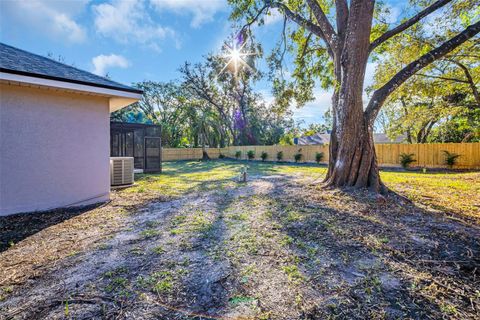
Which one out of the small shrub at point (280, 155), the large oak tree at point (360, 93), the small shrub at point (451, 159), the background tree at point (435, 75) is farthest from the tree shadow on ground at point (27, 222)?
the small shrub at point (280, 155)

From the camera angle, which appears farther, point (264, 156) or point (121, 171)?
point (264, 156)

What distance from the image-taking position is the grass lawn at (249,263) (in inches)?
57.4

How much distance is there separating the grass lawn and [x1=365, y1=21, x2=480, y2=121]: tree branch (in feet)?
7.17

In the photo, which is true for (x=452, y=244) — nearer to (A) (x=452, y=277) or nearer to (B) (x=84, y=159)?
(A) (x=452, y=277)

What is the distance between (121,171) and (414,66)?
783cm

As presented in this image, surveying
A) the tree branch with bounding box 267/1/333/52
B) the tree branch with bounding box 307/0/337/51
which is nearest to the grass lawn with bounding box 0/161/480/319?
the tree branch with bounding box 307/0/337/51

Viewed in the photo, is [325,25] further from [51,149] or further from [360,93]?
[51,149]

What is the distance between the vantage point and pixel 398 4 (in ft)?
20.7

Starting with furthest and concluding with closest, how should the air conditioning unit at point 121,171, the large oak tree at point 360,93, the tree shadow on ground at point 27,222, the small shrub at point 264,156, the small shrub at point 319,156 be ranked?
the small shrub at point 264,156
the small shrub at point 319,156
the air conditioning unit at point 121,171
the large oak tree at point 360,93
the tree shadow on ground at point 27,222

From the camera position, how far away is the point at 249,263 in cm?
204

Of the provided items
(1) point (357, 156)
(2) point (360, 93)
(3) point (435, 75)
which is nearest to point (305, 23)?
(2) point (360, 93)

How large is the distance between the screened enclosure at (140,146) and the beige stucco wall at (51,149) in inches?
229

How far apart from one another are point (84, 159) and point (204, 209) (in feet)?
8.98

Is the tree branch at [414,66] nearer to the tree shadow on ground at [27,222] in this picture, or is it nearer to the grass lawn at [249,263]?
the grass lawn at [249,263]
